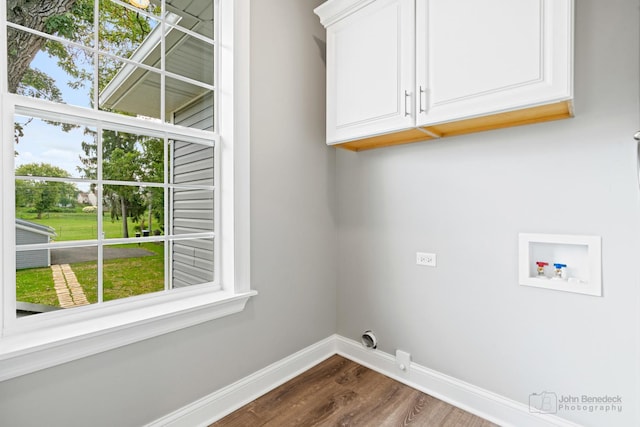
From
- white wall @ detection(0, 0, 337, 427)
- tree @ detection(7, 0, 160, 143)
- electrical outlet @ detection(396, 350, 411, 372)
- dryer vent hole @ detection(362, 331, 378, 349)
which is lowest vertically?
electrical outlet @ detection(396, 350, 411, 372)

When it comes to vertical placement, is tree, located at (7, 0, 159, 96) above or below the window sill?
above

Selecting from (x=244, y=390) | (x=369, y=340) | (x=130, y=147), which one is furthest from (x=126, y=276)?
(x=369, y=340)

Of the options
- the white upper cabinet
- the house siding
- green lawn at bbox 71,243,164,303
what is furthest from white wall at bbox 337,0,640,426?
green lawn at bbox 71,243,164,303

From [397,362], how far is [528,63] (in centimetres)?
189

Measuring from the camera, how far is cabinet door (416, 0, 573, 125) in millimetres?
1271

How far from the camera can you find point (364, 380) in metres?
2.09

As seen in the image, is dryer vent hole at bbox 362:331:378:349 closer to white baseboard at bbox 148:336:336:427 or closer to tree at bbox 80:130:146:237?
white baseboard at bbox 148:336:336:427

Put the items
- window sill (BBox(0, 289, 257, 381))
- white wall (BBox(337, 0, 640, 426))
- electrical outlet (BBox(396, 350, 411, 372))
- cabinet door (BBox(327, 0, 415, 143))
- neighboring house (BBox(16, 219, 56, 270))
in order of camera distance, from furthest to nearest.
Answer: electrical outlet (BBox(396, 350, 411, 372))
cabinet door (BBox(327, 0, 415, 143))
white wall (BBox(337, 0, 640, 426))
neighboring house (BBox(16, 219, 56, 270))
window sill (BBox(0, 289, 257, 381))

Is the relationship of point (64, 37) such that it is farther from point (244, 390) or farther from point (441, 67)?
point (244, 390)

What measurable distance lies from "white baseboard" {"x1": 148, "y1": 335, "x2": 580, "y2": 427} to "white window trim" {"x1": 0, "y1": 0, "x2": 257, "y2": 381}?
1.56 ft

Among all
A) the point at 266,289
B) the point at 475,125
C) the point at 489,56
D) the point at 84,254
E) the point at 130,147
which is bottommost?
the point at 266,289

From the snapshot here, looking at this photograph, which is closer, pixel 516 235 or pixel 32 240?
pixel 32 240

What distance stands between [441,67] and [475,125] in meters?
0.37

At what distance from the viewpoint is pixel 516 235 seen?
1642 millimetres
